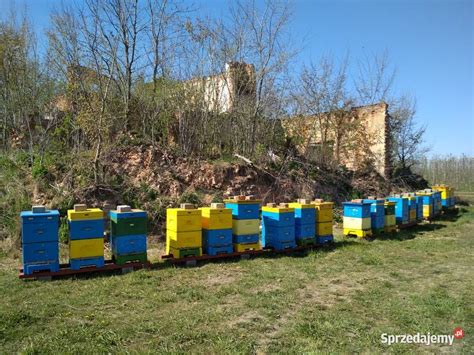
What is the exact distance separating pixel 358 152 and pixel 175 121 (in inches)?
480

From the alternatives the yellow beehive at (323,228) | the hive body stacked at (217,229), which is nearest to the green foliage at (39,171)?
the hive body stacked at (217,229)

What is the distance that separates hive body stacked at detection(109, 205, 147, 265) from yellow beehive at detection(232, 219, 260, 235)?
231 centimetres

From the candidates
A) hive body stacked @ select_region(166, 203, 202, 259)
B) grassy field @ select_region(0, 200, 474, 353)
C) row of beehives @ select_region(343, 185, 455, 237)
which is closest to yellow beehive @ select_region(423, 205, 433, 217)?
row of beehives @ select_region(343, 185, 455, 237)

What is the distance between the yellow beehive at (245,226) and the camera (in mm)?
9094

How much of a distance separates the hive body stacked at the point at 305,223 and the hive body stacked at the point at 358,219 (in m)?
2.15

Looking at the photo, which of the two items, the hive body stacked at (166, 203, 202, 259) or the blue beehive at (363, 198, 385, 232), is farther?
the blue beehive at (363, 198, 385, 232)

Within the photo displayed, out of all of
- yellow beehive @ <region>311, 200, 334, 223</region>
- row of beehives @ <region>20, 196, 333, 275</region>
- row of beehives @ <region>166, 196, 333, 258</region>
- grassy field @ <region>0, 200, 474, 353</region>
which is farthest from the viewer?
yellow beehive @ <region>311, 200, 334, 223</region>

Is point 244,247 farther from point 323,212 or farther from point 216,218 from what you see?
point 323,212

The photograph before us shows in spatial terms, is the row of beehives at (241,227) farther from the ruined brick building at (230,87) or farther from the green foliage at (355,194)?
the green foliage at (355,194)

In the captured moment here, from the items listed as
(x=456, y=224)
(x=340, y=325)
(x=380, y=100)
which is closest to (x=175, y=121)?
(x=340, y=325)

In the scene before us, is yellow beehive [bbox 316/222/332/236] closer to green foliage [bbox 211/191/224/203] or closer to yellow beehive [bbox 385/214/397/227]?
yellow beehive [bbox 385/214/397/227]

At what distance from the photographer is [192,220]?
8.36m

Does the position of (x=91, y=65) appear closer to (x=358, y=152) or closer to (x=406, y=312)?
(x=406, y=312)

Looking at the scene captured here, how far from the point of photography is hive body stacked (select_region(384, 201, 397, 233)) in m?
12.9
